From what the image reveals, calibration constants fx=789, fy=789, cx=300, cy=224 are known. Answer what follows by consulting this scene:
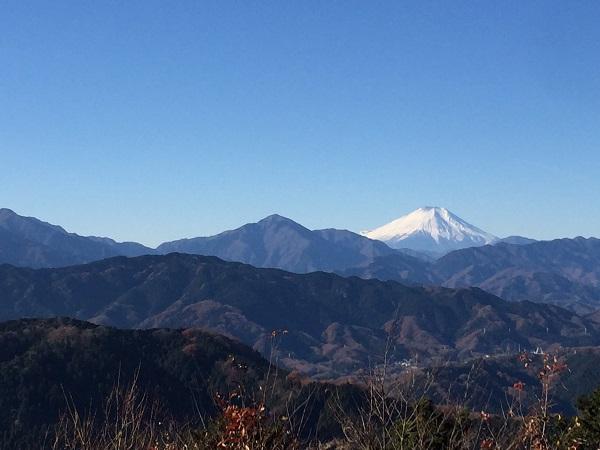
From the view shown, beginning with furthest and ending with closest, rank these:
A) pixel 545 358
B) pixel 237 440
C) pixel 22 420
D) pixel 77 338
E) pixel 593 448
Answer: pixel 77 338 → pixel 22 420 → pixel 593 448 → pixel 545 358 → pixel 237 440

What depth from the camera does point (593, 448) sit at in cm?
3834

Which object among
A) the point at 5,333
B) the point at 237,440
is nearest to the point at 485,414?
the point at 237,440

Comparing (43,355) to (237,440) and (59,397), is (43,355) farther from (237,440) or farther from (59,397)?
(237,440)

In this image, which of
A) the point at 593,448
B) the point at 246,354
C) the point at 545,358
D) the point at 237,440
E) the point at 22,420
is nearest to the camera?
the point at 237,440

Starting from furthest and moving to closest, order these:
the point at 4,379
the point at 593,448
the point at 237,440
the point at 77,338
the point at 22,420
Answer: the point at 77,338, the point at 4,379, the point at 22,420, the point at 593,448, the point at 237,440

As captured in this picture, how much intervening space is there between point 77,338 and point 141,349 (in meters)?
15.8

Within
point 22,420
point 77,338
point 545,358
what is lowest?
point 22,420

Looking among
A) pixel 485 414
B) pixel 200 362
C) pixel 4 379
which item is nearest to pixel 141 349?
pixel 200 362

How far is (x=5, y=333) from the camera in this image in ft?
570

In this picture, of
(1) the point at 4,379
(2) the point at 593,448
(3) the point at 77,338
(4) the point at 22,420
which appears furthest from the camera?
(3) the point at 77,338

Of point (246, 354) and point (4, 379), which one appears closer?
point (4, 379)

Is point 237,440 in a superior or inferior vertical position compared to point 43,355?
superior

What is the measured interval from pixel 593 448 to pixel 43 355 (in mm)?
145418

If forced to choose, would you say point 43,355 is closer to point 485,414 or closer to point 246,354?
point 246,354
